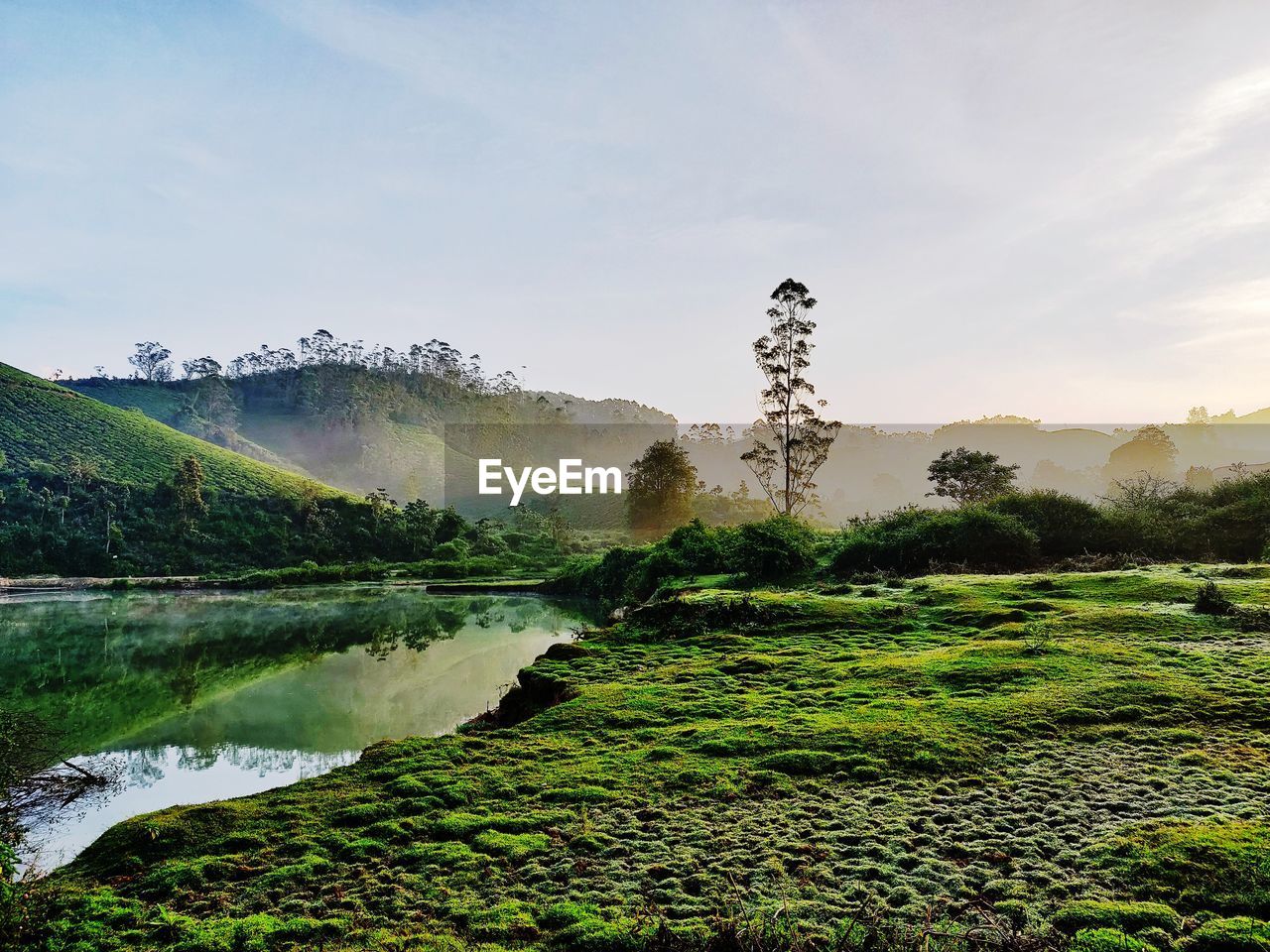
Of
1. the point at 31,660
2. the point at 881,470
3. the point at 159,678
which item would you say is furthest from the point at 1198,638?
the point at 881,470

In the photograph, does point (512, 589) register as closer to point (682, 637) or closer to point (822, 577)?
point (822, 577)

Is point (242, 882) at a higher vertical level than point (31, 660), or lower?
higher

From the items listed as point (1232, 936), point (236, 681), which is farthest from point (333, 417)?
point (1232, 936)

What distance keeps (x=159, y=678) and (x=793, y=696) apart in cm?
1783

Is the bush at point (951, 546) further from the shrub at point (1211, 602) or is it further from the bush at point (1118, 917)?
the bush at point (1118, 917)

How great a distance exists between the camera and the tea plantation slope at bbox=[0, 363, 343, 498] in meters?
57.1

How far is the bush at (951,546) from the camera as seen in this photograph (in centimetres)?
2278

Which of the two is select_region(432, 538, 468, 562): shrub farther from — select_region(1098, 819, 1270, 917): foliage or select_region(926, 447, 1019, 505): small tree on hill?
select_region(1098, 819, 1270, 917): foliage

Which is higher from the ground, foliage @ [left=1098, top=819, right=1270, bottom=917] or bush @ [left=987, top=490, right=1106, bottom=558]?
bush @ [left=987, top=490, right=1106, bottom=558]

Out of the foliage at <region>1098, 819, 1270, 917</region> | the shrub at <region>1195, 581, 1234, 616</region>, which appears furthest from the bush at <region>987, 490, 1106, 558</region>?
the foliage at <region>1098, 819, 1270, 917</region>

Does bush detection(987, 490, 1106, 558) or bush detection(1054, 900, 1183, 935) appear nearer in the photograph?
bush detection(1054, 900, 1183, 935)

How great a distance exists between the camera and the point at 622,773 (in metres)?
7.19

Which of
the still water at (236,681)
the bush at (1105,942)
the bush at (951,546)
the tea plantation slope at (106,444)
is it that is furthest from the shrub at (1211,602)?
the tea plantation slope at (106,444)

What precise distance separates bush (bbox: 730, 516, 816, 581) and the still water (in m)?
7.07
